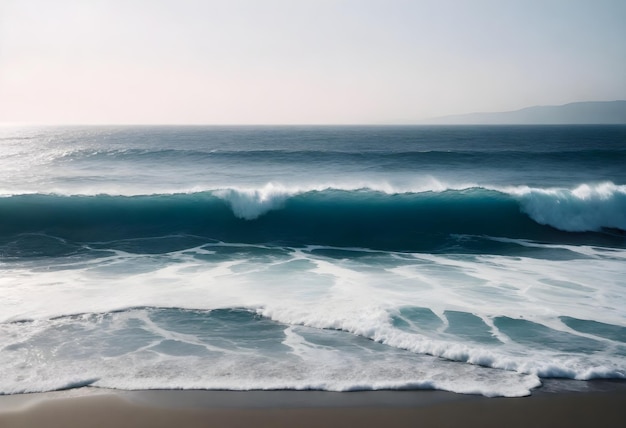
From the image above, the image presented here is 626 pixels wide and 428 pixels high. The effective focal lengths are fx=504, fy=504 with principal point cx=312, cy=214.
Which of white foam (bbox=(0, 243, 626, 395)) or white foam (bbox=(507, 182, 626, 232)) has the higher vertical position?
white foam (bbox=(507, 182, 626, 232))

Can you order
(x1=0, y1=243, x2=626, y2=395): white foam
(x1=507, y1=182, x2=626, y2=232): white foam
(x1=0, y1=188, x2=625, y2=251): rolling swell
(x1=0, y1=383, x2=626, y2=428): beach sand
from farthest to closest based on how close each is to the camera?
(x1=507, y1=182, x2=626, y2=232): white foam
(x1=0, y1=188, x2=625, y2=251): rolling swell
(x1=0, y1=243, x2=626, y2=395): white foam
(x1=0, y1=383, x2=626, y2=428): beach sand

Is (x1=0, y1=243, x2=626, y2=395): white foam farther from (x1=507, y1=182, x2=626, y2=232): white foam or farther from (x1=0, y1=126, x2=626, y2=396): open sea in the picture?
(x1=507, y1=182, x2=626, y2=232): white foam

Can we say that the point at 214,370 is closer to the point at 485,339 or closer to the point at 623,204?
the point at 485,339

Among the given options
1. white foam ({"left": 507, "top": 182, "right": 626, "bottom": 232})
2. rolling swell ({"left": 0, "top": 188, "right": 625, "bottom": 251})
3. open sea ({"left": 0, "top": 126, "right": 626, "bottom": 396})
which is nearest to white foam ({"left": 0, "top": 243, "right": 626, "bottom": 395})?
open sea ({"left": 0, "top": 126, "right": 626, "bottom": 396})

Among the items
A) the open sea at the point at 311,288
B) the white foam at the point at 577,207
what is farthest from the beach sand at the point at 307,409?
the white foam at the point at 577,207

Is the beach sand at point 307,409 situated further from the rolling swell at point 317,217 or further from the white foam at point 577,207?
the white foam at point 577,207
